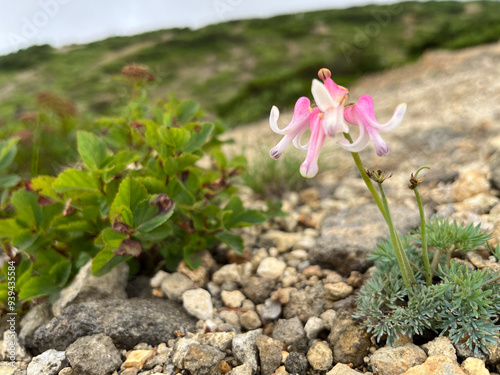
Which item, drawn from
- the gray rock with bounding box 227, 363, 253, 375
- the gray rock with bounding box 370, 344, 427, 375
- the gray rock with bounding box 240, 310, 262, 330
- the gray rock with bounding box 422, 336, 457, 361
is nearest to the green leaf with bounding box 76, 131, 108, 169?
the gray rock with bounding box 240, 310, 262, 330

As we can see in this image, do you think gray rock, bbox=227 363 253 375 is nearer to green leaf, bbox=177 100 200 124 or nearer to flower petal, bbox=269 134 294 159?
flower petal, bbox=269 134 294 159

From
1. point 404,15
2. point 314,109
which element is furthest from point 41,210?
point 404,15

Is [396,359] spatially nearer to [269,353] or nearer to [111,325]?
[269,353]

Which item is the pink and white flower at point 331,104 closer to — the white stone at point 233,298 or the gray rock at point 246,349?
the gray rock at point 246,349

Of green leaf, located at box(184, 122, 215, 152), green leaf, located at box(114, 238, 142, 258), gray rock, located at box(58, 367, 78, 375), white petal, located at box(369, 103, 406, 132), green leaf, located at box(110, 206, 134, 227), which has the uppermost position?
white petal, located at box(369, 103, 406, 132)

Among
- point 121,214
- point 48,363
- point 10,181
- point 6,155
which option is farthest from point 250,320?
point 6,155

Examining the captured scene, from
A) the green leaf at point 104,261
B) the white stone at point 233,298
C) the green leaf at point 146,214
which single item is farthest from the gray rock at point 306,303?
the green leaf at point 104,261

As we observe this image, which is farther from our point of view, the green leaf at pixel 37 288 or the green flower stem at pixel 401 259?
the green leaf at pixel 37 288
